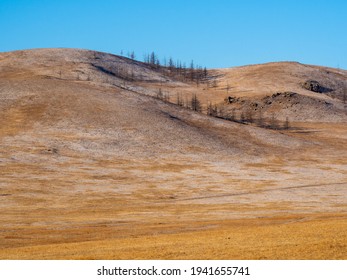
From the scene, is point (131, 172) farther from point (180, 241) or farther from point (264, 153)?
point (180, 241)

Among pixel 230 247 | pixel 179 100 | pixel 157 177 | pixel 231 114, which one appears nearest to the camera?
pixel 230 247

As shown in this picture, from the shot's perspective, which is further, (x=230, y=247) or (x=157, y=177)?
(x=157, y=177)

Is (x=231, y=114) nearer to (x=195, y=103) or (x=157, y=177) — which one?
(x=195, y=103)

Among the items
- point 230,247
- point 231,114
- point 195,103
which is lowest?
point 230,247

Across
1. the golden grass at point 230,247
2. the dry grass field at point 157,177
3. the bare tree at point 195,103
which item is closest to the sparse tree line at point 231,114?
the bare tree at point 195,103

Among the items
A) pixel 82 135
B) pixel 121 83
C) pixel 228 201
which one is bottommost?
pixel 228 201

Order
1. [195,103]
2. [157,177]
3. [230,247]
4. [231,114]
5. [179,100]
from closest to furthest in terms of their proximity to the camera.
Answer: [230,247] < [157,177] < [231,114] < [195,103] < [179,100]

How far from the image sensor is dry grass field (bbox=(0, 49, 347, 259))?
29.6 metres

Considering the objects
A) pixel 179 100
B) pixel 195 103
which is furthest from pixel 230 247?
pixel 179 100

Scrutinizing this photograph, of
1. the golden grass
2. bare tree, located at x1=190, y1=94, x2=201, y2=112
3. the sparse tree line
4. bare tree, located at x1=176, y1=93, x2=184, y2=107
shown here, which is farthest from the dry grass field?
bare tree, located at x1=176, y1=93, x2=184, y2=107

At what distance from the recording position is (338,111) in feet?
548

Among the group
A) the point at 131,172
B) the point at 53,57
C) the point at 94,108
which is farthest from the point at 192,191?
the point at 53,57

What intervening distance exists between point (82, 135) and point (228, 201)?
46.1m

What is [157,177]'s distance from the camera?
82.0 meters
